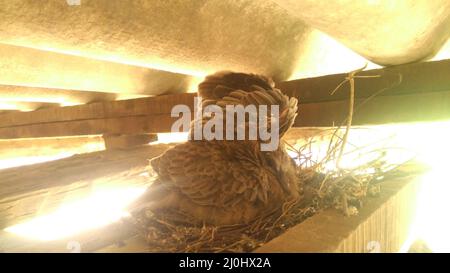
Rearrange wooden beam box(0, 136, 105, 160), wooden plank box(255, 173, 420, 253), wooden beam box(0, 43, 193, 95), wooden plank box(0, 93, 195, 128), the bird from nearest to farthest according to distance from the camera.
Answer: wooden plank box(255, 173, 420, 253) → the bird → wooden beam box(0, 43, 193, 95) → wooden plank box(0, 93, 195, 128) → wooden beam box(0, 136, 105, 160)

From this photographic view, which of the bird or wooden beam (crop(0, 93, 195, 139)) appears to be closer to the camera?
the bird

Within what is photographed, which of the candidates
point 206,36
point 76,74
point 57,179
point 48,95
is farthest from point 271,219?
point 48,95

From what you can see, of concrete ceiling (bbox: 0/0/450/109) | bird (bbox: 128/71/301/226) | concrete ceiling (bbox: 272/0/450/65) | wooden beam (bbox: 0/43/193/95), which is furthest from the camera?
wooden beam (bbox: 0/43/193/95)

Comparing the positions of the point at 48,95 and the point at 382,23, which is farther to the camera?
the point at 48,95

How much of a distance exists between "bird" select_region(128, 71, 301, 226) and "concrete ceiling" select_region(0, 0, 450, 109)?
43 centimetres

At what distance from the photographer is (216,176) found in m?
0.83

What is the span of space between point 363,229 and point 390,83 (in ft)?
3.11

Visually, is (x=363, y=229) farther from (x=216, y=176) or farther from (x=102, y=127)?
(x=102, y=127)

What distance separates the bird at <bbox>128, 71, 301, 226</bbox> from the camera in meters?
0.82

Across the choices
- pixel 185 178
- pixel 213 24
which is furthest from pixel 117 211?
pixel 213 24

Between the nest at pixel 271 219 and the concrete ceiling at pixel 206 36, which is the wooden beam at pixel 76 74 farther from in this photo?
the nest at pixel 271 219

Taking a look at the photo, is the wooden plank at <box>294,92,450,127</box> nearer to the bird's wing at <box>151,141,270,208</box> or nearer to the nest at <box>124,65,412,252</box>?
the nest at <box>124,65,412,252</box>

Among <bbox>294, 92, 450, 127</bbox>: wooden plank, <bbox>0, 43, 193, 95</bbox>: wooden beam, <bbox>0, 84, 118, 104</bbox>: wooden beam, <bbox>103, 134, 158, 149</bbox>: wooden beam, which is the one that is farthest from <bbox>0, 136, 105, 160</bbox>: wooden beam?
<bbox>294, 92, 450, 127</bbox>: wooden plank

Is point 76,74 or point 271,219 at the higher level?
point 76,74
